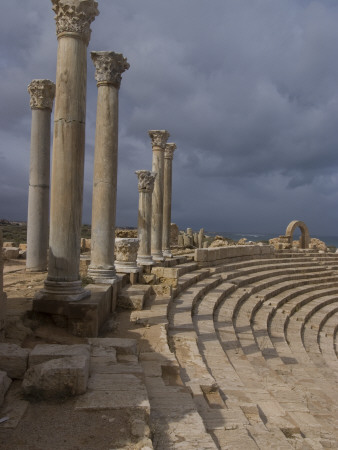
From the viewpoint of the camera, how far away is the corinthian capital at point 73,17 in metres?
8.11

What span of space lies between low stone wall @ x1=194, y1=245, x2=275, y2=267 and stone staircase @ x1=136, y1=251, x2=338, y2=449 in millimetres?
742

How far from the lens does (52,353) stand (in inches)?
193

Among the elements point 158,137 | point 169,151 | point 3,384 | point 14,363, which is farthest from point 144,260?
point 3,384

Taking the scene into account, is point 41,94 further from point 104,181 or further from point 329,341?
point 329,341

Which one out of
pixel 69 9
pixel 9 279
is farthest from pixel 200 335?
pixel 69 9

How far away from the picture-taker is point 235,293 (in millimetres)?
14938

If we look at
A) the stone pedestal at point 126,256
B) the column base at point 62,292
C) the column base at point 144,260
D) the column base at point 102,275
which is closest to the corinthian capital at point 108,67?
the stone pedestal at point 126,256

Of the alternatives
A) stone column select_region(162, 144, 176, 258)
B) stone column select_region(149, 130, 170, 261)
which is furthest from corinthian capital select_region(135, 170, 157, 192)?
stone column select_region(162, 144, 176, 258)

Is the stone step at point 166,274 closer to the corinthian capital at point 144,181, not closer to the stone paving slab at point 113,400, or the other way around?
the corinthian capital at point 144,181

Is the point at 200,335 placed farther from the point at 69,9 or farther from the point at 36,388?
the point at 69,9

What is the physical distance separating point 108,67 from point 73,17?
8.51 ft

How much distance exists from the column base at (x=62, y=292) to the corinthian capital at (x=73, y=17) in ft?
15.3

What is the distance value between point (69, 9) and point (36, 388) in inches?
271

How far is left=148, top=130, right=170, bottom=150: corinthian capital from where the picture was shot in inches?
688
